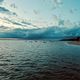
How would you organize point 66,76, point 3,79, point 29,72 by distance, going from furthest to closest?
point 29,72
point 66,76
point 3,79

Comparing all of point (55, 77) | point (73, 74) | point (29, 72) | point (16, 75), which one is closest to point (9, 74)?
point (16, 75)

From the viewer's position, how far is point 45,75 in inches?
1528

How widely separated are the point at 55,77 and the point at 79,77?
388cm

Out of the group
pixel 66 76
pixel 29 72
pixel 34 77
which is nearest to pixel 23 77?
pixel 34 77

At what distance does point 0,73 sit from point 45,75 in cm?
784

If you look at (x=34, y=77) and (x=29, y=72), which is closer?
(x=34, y=77)

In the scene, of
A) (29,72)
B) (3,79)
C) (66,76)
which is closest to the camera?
(3,79)

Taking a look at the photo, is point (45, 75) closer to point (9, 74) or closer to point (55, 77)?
point (55, 77)

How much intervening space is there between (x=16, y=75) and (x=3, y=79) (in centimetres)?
383

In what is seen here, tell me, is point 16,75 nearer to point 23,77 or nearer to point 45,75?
point 23,77

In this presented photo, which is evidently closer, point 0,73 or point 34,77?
point 34,77

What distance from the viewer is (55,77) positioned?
37094 millimetres

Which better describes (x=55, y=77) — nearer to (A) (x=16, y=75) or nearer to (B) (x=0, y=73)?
(A) (x=16, y=75)

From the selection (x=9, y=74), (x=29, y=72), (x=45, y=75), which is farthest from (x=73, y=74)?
(x=9, y=74)
